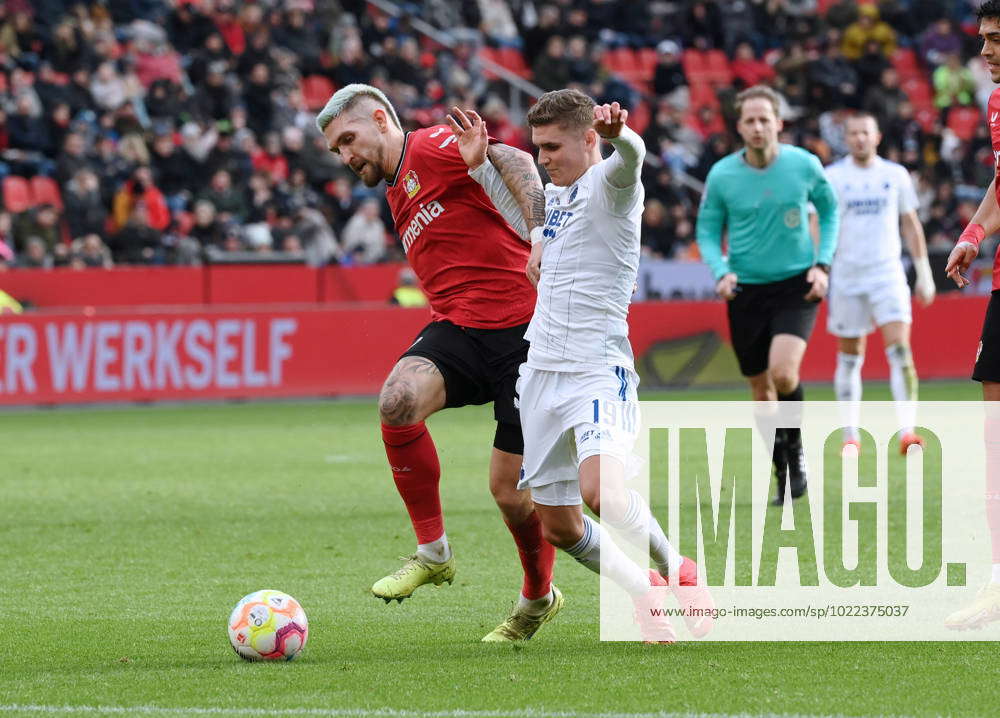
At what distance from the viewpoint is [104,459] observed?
1308 centimetres

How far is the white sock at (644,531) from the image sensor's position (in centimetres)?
573

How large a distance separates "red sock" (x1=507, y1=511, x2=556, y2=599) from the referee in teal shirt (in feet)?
12.4

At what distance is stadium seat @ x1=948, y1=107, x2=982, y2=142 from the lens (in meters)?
26.3

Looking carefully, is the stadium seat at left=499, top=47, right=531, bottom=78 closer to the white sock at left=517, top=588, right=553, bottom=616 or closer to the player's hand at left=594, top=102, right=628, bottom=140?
the white sock at left=517, top=588, right=553, bottom=616

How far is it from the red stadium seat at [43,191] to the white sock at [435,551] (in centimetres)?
1458

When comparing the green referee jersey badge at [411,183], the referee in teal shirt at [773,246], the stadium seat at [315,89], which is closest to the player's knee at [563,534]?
the green referee jersey badge at [411,183]

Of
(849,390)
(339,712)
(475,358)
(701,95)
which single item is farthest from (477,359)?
(701,95)

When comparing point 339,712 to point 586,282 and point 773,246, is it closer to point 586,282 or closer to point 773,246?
point 586,282

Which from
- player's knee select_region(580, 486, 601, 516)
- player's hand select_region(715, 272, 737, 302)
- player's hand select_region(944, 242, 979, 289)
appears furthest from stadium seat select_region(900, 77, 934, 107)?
player's knee select_region(580, 486, 601, 516)

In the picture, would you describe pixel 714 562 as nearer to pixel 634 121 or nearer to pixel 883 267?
pixel 883 267

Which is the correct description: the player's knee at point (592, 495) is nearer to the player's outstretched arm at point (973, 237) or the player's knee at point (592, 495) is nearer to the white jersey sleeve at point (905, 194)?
the player's outstretched arm at point (973, 237)

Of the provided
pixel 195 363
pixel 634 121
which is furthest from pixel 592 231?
pixel 634 121

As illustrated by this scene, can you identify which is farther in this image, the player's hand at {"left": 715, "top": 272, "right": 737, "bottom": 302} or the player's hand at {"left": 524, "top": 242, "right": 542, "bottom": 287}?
the player's hand at {"left": 715, "top": 272, "right": 737, "bottom": 302}

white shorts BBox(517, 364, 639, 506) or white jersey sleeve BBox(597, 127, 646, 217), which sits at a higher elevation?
white jersey sleeve BBox(597, 127, 646, 217)
